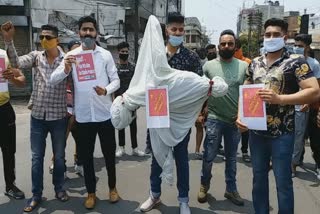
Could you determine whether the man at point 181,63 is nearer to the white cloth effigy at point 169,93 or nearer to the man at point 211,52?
the white cloth effigy at point 169,93

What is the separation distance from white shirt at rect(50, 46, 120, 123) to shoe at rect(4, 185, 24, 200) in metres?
1.25

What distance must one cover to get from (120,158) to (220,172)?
1.74 m

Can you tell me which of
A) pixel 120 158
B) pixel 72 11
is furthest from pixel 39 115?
pixel 72 11

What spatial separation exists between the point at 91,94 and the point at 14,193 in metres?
1.60

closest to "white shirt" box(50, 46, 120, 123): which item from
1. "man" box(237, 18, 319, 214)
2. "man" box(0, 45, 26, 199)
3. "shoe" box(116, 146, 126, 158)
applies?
"man" box(0, 45, 26, 199)

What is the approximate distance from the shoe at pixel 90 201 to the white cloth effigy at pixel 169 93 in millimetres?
929

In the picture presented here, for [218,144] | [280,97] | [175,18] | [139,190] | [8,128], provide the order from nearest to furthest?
[280,97]
[175,18]
[218,144]
[8,128]
[139,190]

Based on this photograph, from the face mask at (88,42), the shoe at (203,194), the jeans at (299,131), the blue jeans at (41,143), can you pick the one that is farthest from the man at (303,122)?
the blue jeans at (41,143)

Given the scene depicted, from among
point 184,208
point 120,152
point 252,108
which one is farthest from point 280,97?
point 120,152

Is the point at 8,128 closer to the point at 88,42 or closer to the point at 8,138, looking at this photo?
the point at 8,138

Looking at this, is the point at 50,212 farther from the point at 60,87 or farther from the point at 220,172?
the point at 220,172

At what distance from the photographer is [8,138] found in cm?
437

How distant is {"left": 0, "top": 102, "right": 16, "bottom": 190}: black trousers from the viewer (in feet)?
A: 14.0

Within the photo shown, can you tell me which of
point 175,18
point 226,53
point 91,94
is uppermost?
point 175,18
